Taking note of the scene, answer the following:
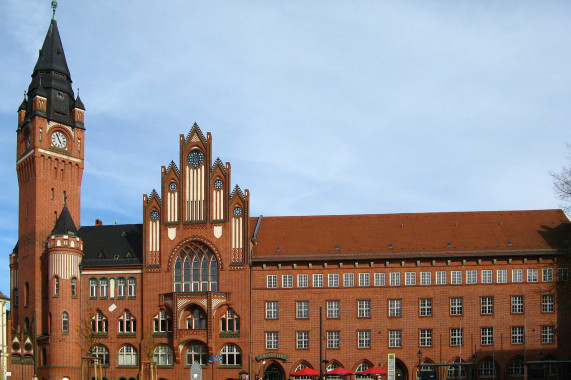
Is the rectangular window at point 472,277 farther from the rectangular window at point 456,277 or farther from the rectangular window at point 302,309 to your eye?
the rectangular window at point 302,309

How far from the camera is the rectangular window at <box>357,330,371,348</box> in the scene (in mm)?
69562

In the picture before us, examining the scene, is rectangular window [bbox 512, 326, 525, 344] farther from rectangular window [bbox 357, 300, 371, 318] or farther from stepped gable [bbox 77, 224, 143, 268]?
stepped gable [bbox 77, 224, 143, 268]

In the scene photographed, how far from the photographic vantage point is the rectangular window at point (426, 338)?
226 feet

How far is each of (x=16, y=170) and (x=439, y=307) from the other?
40530 millimetres

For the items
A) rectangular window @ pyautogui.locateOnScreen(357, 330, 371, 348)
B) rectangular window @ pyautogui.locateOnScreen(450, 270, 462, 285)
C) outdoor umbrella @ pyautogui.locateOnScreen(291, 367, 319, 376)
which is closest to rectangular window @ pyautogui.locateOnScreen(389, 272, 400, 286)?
Result: rectangular window @ pyautogui.locateOnScreen(450, 270, 462, 285)

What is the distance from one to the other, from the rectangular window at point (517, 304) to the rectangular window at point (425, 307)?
21.5ft

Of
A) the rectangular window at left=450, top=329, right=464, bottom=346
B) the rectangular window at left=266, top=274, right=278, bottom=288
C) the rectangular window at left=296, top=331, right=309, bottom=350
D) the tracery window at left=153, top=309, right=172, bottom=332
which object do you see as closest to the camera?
→ the rectangular window at left=450, top=329, right=464, bottom=346

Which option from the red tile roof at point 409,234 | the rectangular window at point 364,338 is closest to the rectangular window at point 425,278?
the red tile roof at point 409,234

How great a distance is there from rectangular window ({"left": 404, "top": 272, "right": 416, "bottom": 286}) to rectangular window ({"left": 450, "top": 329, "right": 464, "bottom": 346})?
198 inches

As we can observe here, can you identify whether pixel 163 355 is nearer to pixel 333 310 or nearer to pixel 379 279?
pixel 333 310

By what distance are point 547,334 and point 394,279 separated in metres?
12.7

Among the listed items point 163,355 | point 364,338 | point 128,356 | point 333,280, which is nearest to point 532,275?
point 364,338

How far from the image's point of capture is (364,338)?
69688mm

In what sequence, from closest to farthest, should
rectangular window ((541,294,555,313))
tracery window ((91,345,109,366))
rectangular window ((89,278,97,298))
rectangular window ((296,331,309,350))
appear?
rectangular window ((541,294,555,313))
rectangular window ((296,331,309,350))
tracery window ((91,345,109,366))
rectangular window ((89,278,97,298))
